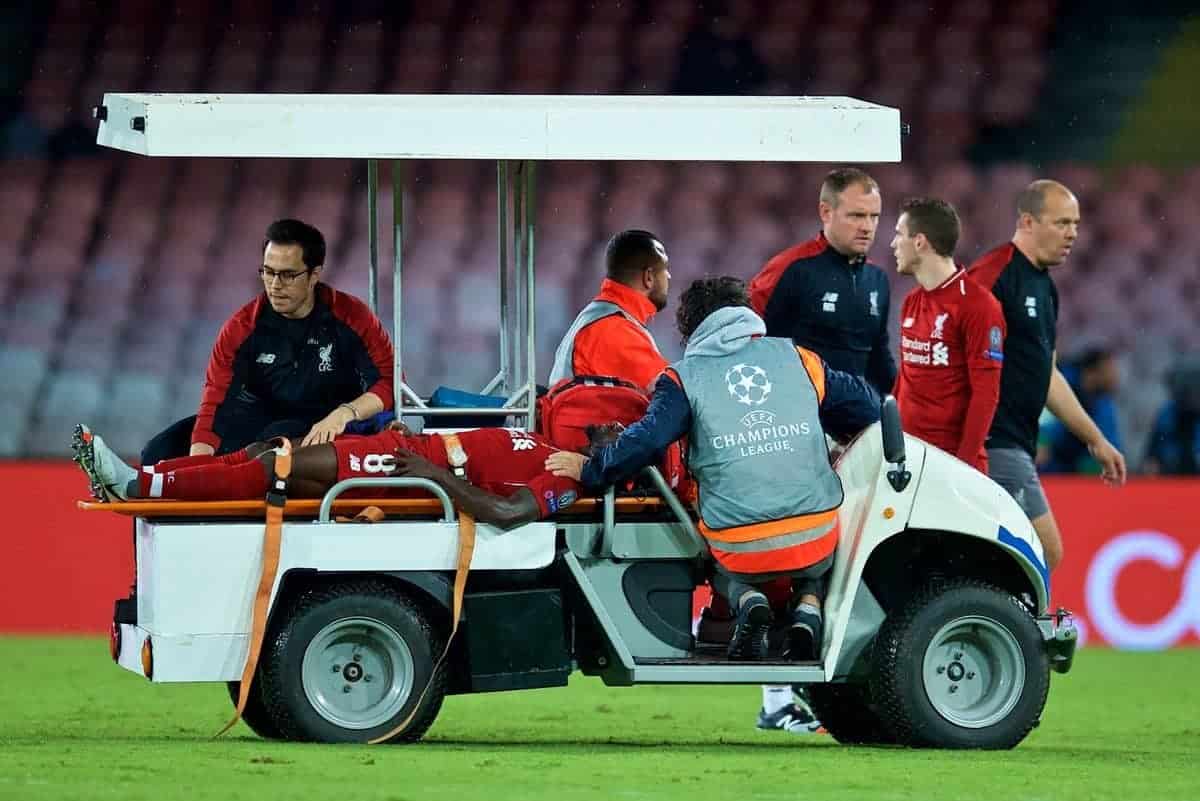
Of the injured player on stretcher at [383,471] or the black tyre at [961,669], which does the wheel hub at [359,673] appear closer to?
the injured player on stretcher at [383,471]

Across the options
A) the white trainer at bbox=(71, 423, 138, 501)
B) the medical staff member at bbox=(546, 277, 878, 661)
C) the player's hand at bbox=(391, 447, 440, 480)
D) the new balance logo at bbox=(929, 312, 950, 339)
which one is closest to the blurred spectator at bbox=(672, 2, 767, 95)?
the new balance logo at bbox=(929, 312, 950, 339)

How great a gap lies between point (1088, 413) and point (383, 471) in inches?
246

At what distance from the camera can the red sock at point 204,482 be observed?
7312 millimetres

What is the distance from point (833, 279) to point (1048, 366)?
3.01ft

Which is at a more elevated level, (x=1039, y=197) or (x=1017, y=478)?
(x=1039, y=197)

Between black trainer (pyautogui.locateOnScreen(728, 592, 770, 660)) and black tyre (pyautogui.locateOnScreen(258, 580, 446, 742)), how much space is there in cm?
91

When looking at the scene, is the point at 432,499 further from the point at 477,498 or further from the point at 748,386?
the point at 748,386

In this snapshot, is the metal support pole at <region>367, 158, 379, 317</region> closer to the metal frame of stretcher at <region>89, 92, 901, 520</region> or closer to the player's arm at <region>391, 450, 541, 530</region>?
the metal frame of stretcher at <region>89, 92, 901, 520</region>

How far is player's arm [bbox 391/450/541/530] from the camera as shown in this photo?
7383mm

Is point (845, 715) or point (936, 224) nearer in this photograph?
point (845, 715)

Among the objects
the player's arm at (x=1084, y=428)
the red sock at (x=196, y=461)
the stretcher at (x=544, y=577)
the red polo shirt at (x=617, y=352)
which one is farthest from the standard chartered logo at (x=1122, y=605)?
the red sock at (x=196, y=461)

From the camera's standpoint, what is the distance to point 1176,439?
1305cm

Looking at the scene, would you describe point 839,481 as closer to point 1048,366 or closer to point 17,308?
point 1048,366

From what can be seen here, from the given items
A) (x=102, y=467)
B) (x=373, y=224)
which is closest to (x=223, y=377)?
(x=373, y=224)
